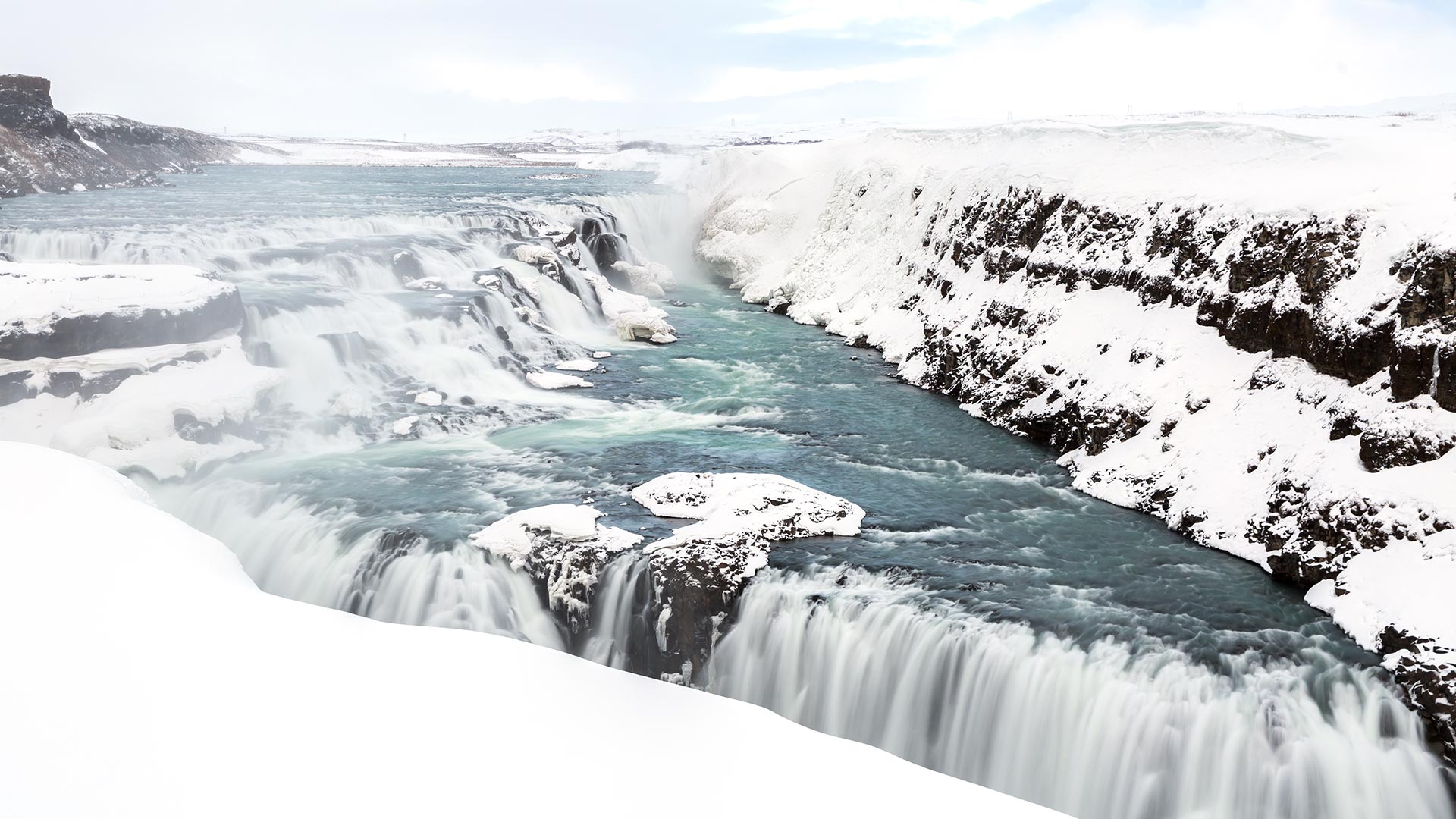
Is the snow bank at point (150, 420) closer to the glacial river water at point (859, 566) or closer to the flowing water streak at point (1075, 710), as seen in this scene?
the glacial river water at point (859, 566)

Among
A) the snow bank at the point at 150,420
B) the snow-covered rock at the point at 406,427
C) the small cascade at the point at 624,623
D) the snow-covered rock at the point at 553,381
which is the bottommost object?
the small cascade at the point at 624,623

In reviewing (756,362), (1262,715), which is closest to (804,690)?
(1262,715)

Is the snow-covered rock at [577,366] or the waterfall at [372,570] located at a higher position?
the snow-covered rock at [577,366]

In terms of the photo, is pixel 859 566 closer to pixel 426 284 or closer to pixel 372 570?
pixel 372 570

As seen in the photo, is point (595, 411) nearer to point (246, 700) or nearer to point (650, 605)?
point (650, 605)

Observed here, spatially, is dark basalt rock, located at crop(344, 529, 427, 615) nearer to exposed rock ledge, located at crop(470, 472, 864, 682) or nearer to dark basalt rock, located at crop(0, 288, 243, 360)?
exposed rock ledge, located at crop(470, 472, 864, 682)

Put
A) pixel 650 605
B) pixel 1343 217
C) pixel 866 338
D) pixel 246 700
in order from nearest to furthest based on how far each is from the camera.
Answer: pixel 246 700 → pixel 650 605 → pixel 1343 217 → pixel 866 338

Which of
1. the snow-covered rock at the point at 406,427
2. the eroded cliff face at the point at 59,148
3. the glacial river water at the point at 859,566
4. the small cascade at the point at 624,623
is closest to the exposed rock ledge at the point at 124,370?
the glacial river water at the point at 859,566
